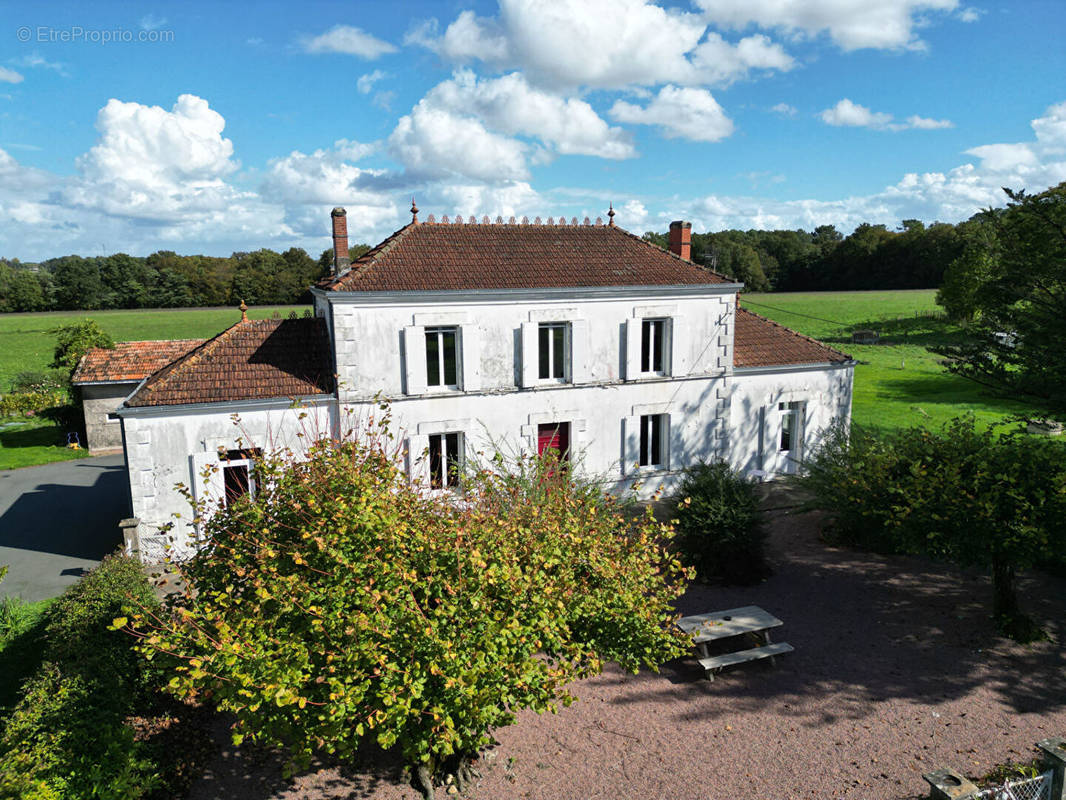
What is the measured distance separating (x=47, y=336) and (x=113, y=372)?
62.3 m

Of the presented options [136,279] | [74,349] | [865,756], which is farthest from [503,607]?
[136,279]

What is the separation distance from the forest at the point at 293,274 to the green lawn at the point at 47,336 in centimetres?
449

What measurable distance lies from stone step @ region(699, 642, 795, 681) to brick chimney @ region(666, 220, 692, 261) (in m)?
14.2

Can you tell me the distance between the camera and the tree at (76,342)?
31234mm

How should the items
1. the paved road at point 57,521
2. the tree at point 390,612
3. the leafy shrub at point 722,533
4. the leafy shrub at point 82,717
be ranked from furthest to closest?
the paved road at point 57,521, the leafy shrub at point 722,533, the leafy shrub at point 82,717, the tree at point 390,612

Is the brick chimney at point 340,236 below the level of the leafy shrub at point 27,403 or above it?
above

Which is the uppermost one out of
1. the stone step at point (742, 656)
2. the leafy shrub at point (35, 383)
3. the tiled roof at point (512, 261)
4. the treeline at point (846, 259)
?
the treeline at point (846, 259)

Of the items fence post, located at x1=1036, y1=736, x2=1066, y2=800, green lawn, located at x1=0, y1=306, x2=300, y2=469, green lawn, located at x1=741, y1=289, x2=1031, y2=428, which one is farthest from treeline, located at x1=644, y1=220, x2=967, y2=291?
fence post, located at x1=1036, y1=736, x2=1066, y2=800

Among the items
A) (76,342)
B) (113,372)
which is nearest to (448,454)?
(113,372)

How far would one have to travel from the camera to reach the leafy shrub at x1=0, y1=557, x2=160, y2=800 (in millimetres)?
7312

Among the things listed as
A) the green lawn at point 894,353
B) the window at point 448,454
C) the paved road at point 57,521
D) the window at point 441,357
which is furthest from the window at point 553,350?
the paved road at point 57,521

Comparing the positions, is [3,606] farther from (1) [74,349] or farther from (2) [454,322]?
(1) [74,349]

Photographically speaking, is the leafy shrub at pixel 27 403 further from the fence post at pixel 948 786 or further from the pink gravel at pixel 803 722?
the fence post at pixel 948 786

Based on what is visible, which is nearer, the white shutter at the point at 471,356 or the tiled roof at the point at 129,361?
the white shutter at the point at 471,356
